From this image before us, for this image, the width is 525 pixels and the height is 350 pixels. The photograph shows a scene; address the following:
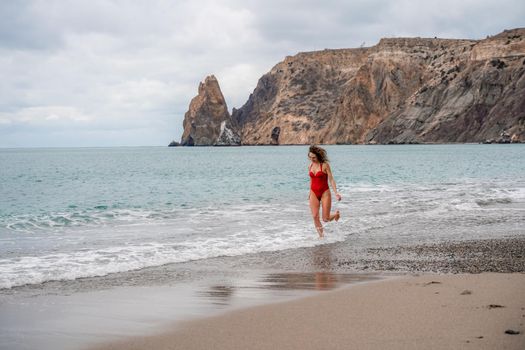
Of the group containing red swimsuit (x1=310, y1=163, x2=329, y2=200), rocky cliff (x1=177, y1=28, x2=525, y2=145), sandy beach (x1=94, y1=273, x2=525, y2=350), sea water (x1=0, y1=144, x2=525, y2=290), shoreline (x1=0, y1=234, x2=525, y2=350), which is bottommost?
sea water (x1=0, y1=144, x2=525, y2=290)

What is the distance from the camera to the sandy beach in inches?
193

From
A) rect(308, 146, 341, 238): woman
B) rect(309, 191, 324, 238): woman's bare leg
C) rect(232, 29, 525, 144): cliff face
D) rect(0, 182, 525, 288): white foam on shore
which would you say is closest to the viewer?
rect(0, 182, 525, 288): white foam on shore

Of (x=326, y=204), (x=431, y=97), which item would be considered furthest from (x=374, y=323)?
(x=431, y=97)

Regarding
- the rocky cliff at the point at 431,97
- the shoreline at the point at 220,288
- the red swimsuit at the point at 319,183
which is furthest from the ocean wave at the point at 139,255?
the rocky cliff at the point at 431,97

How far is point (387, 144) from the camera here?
152 metres

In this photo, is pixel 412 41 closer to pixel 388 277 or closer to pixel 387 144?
pixel 387 144

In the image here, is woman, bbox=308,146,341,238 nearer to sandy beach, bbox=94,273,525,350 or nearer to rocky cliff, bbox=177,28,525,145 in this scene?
sandy beach, bbox=94,273,525,350

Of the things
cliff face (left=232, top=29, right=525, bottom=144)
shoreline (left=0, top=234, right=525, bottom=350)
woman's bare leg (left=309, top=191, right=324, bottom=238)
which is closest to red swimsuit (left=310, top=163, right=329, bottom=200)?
woman's bare leg (left=309, top=191, right=324, bottom=238)

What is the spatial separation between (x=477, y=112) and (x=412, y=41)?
53603mm

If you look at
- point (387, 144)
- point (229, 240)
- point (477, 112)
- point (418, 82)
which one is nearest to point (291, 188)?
point (229, 240)

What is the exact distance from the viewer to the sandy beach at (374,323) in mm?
4902

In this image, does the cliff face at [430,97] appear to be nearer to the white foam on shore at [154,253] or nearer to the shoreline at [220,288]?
the white foam on shore at [154,253]

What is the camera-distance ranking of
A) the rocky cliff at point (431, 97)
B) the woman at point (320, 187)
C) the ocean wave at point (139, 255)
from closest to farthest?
the ocean wave at point (139, 255) < the woman at point (320, 187) < the rocky cliff at point (431, 97)

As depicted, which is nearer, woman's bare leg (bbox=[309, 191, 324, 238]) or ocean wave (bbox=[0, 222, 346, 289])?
ocean wave (bbox=[0, 222, 346, 289])
